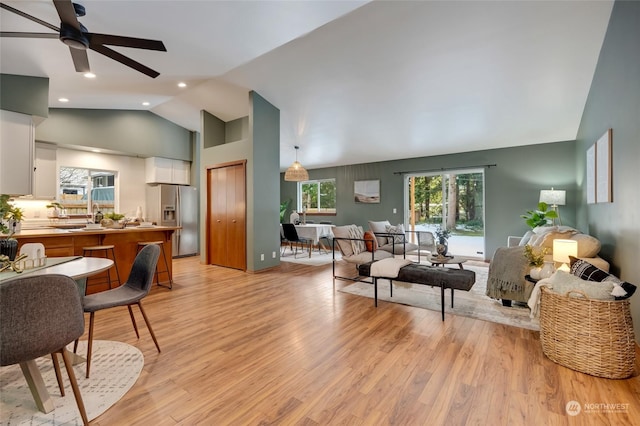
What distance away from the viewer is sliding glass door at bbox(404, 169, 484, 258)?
649 cm

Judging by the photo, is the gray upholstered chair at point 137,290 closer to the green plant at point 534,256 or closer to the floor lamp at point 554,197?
the green plant at point 534,256

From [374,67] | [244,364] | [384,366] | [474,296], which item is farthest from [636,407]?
[374,67]

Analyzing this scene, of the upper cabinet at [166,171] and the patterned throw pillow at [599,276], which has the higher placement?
the upper cabinet at [166,171]

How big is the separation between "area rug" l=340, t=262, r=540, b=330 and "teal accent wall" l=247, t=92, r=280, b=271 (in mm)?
1948

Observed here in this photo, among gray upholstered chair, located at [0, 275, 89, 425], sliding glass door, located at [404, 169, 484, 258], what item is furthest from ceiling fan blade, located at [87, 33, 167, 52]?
sliding glass door, located at [404, 169, 484, 258]

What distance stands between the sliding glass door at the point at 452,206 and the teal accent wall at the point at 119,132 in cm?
606

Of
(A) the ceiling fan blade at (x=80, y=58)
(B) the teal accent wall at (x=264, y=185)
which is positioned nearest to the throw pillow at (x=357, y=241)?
(B) the teal accent wall at (x=264, y=185)

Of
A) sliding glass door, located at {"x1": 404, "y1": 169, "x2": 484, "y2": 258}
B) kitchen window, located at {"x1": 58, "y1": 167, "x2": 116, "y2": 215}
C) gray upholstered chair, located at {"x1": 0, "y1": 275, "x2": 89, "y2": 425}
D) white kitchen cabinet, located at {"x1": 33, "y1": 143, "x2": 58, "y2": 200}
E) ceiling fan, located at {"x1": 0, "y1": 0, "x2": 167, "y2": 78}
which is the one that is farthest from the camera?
sliding glass door, located at {"x1": 404, "y1": 169, "x2": 484, "y2": 258}

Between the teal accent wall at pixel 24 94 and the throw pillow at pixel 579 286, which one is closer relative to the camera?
the throw pillow at pixel 579 286

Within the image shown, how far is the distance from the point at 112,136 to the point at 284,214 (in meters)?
5.15

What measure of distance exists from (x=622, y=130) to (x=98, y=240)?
20.1ft

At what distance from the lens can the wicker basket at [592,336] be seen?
1878mm

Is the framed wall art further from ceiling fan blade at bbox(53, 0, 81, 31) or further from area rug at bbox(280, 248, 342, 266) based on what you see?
ceiling fan blade at bbox(53, 0, 81, 31)

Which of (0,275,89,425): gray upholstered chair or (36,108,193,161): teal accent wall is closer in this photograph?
(0,275,89,425): gray upholstered chair
